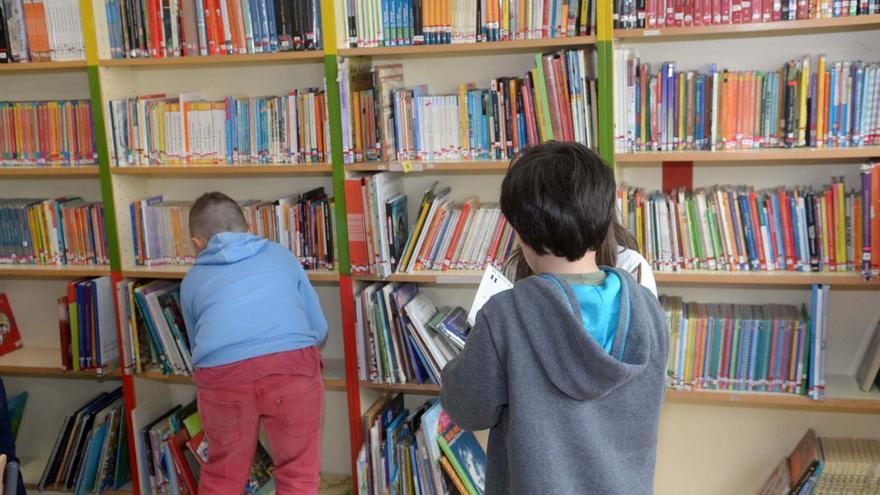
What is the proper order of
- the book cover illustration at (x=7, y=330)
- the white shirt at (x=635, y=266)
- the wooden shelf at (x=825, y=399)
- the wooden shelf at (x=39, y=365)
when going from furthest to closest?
the book cover illustration at (x=7, y=330) → the wooden shelf at (x=39, y=365) → the wooden shelf at (x=825, y=399) → the white shirt at (x=635, y=266)

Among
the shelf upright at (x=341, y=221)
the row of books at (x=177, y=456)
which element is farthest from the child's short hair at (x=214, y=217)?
the row of books at (x=177, y=456)

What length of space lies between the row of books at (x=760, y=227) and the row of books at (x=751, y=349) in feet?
0.49

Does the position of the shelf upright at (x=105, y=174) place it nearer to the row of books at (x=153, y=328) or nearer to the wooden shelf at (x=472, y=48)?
the row of books at (x=153, y=328)

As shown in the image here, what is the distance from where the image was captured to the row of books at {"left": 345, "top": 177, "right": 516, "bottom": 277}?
3076 millimetres

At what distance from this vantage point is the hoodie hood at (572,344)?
1450 mm

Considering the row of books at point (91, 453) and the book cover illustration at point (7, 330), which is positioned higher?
the book cover illustration at point (7, 330)

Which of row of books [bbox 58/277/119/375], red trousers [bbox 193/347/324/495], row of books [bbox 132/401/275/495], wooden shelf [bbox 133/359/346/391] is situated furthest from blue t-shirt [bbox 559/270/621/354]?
row of books [bbox 58/277/119/375]

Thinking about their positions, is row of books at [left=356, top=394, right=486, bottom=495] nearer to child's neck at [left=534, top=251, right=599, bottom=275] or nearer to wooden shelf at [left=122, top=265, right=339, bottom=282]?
wooden shelf at [left=122, top=265, right=339, bottom=282]

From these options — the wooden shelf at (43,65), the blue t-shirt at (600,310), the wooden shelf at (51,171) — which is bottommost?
the blue t-shirt at (600,310)

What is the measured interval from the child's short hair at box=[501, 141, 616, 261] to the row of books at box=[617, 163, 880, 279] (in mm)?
1343

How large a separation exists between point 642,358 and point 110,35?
2.69 meters

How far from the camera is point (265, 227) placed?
3.32 meters

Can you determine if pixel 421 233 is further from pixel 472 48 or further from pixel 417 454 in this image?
pixel 417 454

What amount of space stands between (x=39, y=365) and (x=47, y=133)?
1.00 meters
